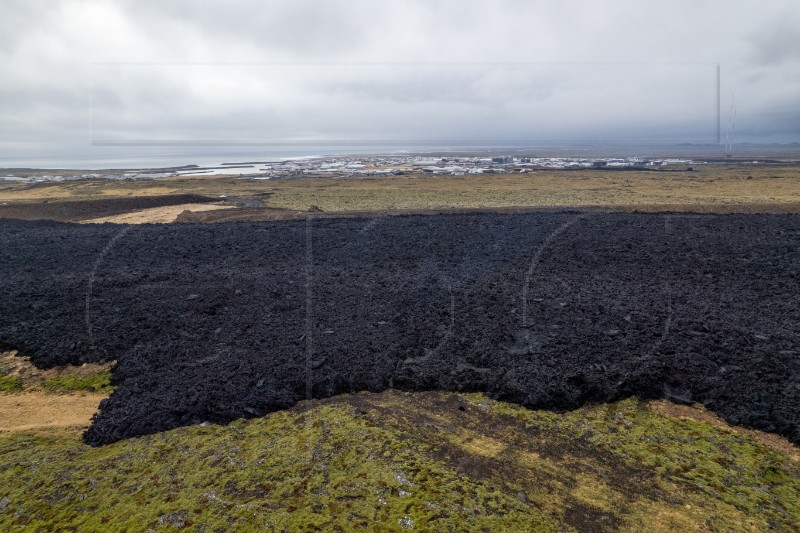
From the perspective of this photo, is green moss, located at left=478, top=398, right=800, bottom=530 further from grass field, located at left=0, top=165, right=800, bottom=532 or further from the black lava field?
the black lava field

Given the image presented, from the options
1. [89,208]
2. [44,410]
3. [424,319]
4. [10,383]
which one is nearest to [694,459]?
[424,319]

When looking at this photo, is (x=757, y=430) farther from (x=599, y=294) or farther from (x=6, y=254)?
(x=6, y=254)

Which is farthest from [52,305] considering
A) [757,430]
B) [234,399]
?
[757,430]

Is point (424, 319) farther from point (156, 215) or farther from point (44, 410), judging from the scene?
point (156, 215)

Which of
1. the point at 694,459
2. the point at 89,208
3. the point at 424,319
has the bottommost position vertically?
the point at 694,459

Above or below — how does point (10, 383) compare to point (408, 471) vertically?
above

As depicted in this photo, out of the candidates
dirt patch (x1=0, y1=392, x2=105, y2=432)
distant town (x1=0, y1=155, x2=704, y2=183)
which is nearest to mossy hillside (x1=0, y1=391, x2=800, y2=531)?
dirt patch (x1=0, y1=392, x2=105, y2=432)

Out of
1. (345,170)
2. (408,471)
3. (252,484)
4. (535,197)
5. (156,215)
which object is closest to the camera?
(252,484)
